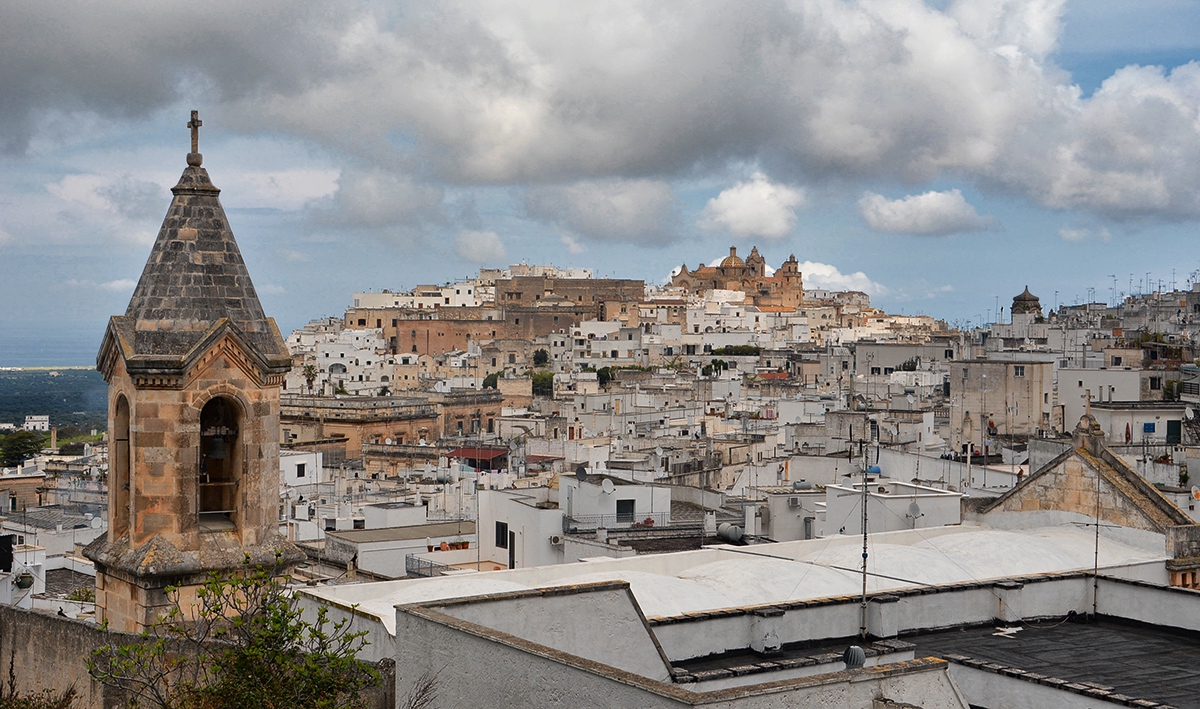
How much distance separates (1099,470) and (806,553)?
11.2 feet

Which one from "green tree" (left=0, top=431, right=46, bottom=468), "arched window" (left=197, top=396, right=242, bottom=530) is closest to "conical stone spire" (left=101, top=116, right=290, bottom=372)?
"arched window" (left=197, top=396, right=242, bottom=530)

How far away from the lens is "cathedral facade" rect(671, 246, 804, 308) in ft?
476

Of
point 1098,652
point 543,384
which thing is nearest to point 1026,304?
point 543,384

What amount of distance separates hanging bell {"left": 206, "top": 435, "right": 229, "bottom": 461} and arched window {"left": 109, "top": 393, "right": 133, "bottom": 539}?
1.95 feet

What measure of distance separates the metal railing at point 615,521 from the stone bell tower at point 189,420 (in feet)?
41.7

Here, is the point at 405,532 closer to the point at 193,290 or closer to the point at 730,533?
the point at 730,533

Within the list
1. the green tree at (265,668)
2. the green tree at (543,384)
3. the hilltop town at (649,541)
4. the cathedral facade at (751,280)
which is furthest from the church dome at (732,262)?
the green tree at (265,668)

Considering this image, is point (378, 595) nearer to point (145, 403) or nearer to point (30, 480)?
point (145, 403)

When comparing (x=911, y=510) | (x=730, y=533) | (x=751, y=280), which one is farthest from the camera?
(x=751, y=280)

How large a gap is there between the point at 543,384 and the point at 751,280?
66.1 meters

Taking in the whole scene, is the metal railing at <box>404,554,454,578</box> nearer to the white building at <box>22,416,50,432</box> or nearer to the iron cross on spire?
Answer: the iron cross on spire

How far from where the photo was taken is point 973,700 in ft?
33.0

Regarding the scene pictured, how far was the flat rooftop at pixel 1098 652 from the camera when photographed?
35.6 ft

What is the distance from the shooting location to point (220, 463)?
10.7 metres
